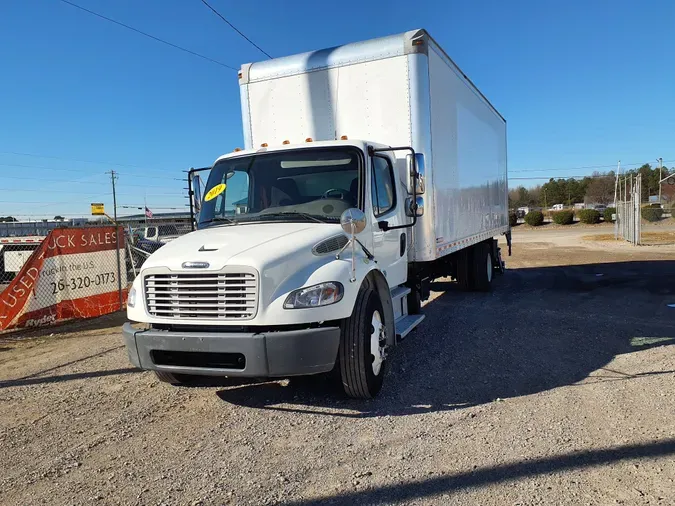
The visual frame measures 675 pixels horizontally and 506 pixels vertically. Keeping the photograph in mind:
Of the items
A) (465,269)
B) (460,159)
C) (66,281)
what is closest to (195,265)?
(460,159)

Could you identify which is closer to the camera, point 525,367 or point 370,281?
point 370,281

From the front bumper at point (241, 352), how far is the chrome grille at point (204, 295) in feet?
0.51

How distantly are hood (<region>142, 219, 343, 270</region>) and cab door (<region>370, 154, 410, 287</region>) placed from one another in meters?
0.70

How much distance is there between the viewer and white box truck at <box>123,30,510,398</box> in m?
3.92

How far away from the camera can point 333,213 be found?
489 cm

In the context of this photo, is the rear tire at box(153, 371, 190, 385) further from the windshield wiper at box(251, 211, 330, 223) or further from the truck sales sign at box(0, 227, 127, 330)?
the truck sales sign at box(0, 227, 127, 330)

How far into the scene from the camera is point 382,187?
5469mm

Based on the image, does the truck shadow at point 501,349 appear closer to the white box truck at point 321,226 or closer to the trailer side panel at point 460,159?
the white box truck at point 321,226

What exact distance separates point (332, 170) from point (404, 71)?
1769 millimetres

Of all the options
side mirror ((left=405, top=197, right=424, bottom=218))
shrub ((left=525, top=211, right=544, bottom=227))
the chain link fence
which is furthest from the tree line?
side mirror ((left=405, top=197, right=424, bottom=218))

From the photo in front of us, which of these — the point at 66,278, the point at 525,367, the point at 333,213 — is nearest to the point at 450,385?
the point at 525,367

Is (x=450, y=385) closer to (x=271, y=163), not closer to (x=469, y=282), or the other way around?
(x=271, y=163)

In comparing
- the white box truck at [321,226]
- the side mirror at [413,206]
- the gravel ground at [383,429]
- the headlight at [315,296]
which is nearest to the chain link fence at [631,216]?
the white box truck at [321,226]

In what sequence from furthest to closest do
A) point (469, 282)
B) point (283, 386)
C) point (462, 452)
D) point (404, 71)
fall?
1. point (469, 282)
2. point (404, 71)
3. point (283, 386)
4. point (462, 452)
